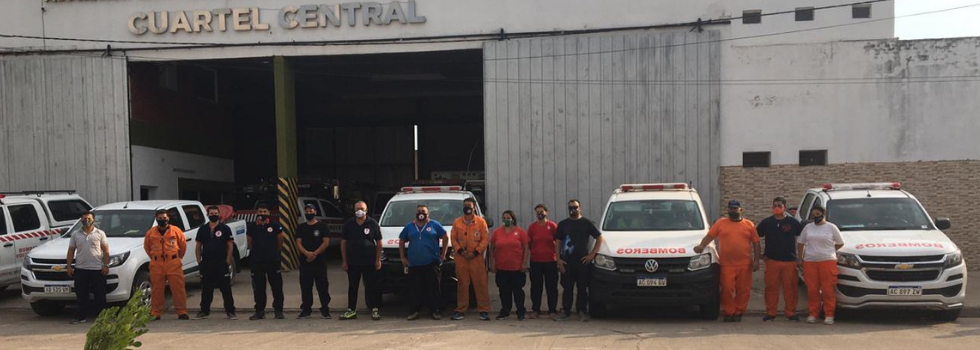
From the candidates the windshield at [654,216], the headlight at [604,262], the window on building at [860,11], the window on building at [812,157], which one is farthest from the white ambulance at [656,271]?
the window on building at [860,11]

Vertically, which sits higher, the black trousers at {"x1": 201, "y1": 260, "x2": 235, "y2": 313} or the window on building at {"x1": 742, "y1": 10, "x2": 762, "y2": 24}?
the window on building at {"x1": 742, "y1": 10, "x2": 762, "y2": 24}

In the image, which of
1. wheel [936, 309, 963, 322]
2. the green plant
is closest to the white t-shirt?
wheel [936, 309, 963, 322]

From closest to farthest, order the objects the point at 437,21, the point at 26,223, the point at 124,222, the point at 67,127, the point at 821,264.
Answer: the point at 821,264
the point at 124,222
the point at 26,223
the point at 437,21
the point at 67,127

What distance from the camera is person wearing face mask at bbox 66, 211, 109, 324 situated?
34.1ft

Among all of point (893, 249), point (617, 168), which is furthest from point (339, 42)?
point (893, 249)

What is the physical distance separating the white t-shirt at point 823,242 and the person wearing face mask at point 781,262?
248 millimetres

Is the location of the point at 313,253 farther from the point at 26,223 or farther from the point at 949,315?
the point at 949,315

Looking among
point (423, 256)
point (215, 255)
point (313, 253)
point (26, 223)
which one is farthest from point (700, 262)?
point (26, 223)

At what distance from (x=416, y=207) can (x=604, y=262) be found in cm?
368

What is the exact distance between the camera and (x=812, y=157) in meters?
15.1

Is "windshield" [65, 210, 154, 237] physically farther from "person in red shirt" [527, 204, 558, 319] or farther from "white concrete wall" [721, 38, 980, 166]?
"white concrete wall" [721, 38, 980, 166]

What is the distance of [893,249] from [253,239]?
338 inches

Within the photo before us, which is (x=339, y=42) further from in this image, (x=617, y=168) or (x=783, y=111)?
(x=783, y=111)

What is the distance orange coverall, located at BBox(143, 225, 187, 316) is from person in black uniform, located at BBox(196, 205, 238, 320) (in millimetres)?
311
